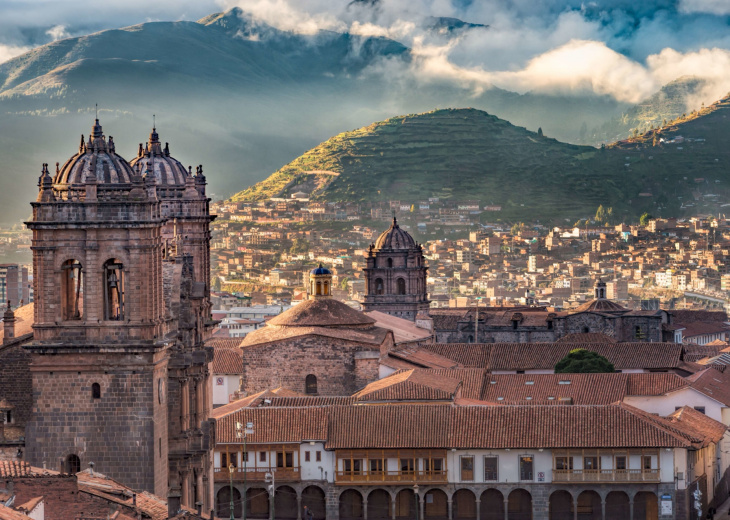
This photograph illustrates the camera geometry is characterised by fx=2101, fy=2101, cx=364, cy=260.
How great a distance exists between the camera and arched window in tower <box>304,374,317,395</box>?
91.9 metres

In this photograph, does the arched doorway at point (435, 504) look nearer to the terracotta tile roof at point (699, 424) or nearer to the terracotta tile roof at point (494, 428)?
the terracotta tile roof at point (494, 428)

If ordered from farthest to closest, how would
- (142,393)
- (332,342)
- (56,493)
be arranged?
(332,342) → (142,393) → (56,493)

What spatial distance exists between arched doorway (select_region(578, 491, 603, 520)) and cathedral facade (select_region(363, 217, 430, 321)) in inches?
2497

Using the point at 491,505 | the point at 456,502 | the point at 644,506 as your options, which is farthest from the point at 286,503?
the point at 644,506

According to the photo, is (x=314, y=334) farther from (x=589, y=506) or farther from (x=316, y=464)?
(x=589, y=506)

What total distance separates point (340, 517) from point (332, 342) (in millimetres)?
18018

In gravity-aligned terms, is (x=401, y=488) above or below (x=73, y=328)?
below

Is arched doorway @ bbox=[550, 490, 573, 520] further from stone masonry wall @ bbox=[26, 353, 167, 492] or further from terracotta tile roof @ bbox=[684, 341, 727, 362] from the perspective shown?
terracotta tile roof @ bbox=[684, 341, 727, 362]

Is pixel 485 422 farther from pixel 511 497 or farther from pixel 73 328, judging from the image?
pixel 73 328

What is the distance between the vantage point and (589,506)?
247 ft

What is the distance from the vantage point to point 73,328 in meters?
47.0

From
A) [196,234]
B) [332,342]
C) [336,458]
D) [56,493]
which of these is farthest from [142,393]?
[332,342]

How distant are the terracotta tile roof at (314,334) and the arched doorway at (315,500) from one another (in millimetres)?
16784

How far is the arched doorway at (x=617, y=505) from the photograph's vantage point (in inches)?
2953
